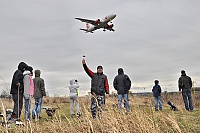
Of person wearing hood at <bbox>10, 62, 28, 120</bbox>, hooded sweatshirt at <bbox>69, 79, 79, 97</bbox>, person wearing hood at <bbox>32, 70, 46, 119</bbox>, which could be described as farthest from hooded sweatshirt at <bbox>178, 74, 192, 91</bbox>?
person wearing hood at <bbox>10, 62, 28, 120</bbox>

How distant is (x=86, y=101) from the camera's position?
13.7ft

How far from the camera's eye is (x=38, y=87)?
852 cm

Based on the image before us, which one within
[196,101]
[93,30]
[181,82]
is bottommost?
[196,101]

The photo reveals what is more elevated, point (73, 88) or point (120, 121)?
point (73, 88)

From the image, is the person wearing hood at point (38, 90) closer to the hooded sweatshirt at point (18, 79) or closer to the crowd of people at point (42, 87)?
the crowd of people at point (42, 87)

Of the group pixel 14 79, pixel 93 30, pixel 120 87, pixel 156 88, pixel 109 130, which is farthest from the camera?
pixel 93 30

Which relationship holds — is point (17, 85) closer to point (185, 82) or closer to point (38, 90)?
point (38, 90)

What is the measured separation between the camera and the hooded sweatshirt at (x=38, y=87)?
8453mm

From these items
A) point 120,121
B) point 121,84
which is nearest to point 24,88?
point 121,84

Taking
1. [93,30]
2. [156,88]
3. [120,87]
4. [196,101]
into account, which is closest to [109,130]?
[120,87]

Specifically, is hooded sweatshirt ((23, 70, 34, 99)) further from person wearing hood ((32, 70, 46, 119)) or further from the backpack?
the backpack

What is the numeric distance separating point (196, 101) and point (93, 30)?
1037 inches

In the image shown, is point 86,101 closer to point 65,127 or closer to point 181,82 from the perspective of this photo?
point 65,127

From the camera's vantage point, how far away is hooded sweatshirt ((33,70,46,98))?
845 cm
